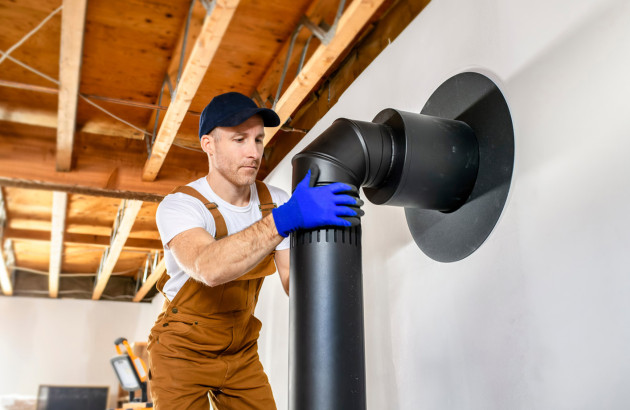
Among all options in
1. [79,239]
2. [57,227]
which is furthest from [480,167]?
[79,239]

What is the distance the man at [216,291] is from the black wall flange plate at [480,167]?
505 millimetres

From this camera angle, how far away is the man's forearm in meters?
1.37

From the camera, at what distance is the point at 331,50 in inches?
92.0

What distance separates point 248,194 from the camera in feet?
6.25

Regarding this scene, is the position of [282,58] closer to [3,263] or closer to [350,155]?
[350,155]

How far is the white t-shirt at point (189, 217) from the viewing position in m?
1.62

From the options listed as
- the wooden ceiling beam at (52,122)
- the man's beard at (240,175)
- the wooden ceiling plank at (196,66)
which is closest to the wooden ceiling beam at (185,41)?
the wooden ceiling plank at (196,66)

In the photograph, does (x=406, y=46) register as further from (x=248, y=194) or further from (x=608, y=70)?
(x=608, y=70)

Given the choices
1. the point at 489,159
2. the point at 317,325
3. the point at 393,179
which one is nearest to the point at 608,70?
the point at 489,159

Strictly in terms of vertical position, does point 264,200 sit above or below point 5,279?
below

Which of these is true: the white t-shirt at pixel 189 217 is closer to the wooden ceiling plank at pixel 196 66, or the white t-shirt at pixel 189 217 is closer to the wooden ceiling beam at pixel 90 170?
the wooden ceiling plank at pixel 196 66

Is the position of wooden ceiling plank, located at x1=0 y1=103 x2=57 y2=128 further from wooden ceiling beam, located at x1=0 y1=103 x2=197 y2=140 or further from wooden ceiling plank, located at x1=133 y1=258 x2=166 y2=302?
wooden ceiling plank, located at x1=133 y1=258 x2=166 y2=302

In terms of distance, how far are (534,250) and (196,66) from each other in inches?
65.7

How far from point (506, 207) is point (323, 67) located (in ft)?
4.14
